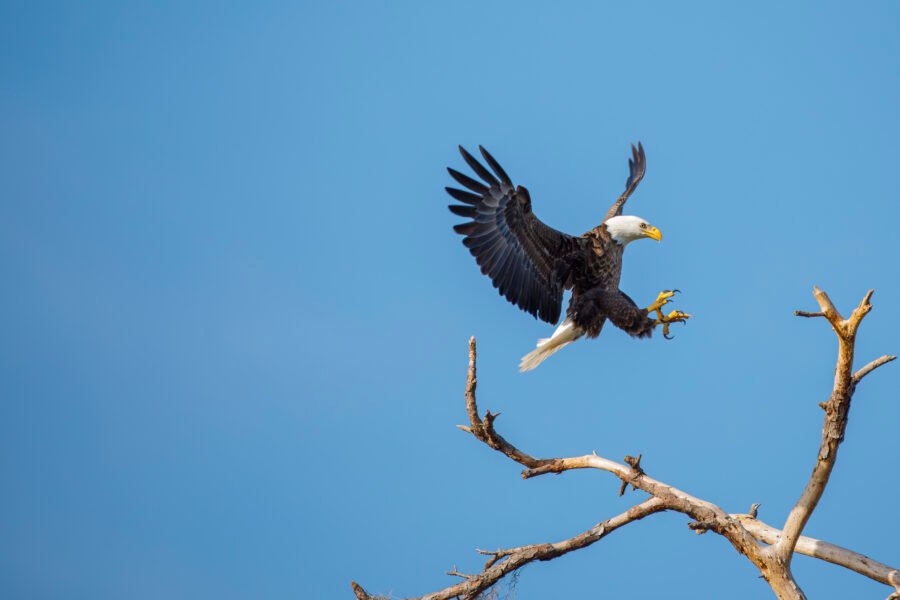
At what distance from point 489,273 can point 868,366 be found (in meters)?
3.49

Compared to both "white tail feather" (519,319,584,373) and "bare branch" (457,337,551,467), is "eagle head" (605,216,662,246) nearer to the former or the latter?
"white tail feather" (519,319,584,373)

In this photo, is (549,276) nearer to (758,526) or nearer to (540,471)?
(540,471)

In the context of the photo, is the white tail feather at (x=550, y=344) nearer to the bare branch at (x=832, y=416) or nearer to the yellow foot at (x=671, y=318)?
the yellow foot at (x=671, y=318)

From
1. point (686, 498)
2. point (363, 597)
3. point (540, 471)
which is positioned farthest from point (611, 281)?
point (363, 597)

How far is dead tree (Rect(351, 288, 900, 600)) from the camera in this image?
497 centimetres

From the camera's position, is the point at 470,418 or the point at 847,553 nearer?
the point at 847,553

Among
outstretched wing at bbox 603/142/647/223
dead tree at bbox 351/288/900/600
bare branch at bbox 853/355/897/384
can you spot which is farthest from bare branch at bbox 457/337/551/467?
outstretched wing at bbox 603/142/647/223

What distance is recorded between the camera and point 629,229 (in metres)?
8.66

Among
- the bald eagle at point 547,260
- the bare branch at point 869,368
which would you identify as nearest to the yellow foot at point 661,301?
the bald eagle at point 547,260

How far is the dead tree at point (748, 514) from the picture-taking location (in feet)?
16.3

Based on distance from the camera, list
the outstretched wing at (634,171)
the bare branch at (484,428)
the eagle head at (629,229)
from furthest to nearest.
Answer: the outstretched wing at (634,171)
the eagle head at (629,229)
the bare branch at (484,428)

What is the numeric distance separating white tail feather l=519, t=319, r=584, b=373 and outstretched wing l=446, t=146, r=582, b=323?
0.47ft

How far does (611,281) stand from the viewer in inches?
336

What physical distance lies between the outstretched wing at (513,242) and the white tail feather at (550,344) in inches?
5.7
